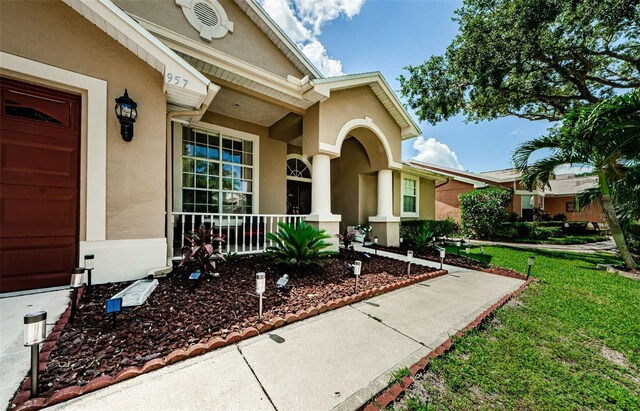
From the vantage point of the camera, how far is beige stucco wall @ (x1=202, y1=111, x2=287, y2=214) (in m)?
8.00

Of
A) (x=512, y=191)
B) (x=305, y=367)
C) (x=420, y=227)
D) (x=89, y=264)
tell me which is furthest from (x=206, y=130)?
(x=512, y=191)

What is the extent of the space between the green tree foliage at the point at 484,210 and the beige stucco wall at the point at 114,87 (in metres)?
16.0

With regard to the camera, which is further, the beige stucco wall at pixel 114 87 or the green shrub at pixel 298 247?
the green shrub at pixel 298 247

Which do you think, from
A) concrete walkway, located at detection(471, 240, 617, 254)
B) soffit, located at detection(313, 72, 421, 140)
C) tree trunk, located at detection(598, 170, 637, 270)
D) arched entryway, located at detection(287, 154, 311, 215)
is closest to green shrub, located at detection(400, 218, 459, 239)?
concrete walkway, located at detection(471, 240, 617, 254)

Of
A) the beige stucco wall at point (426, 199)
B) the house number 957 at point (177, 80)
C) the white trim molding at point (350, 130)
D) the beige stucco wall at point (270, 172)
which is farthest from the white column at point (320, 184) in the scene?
the beige stucco wall at point (426, 199)

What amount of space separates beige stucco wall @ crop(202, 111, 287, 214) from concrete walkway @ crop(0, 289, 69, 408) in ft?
16.5

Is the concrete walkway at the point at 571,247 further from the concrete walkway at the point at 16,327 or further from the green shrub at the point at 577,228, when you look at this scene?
the concrete walkway at the point at 16,327

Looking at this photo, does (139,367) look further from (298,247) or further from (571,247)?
(571,247)

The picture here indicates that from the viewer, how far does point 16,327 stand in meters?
2.49

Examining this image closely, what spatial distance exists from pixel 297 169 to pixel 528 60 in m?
10.9

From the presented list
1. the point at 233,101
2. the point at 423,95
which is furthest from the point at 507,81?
the point at 233,101

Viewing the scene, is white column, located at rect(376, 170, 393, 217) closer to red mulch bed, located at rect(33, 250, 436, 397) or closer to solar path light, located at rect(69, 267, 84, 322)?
red mulch bed, located at rect(33, 250, 436, 397)

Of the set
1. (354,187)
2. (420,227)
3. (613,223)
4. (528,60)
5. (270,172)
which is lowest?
(420,227)

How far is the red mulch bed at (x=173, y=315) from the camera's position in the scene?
2.12 meters
